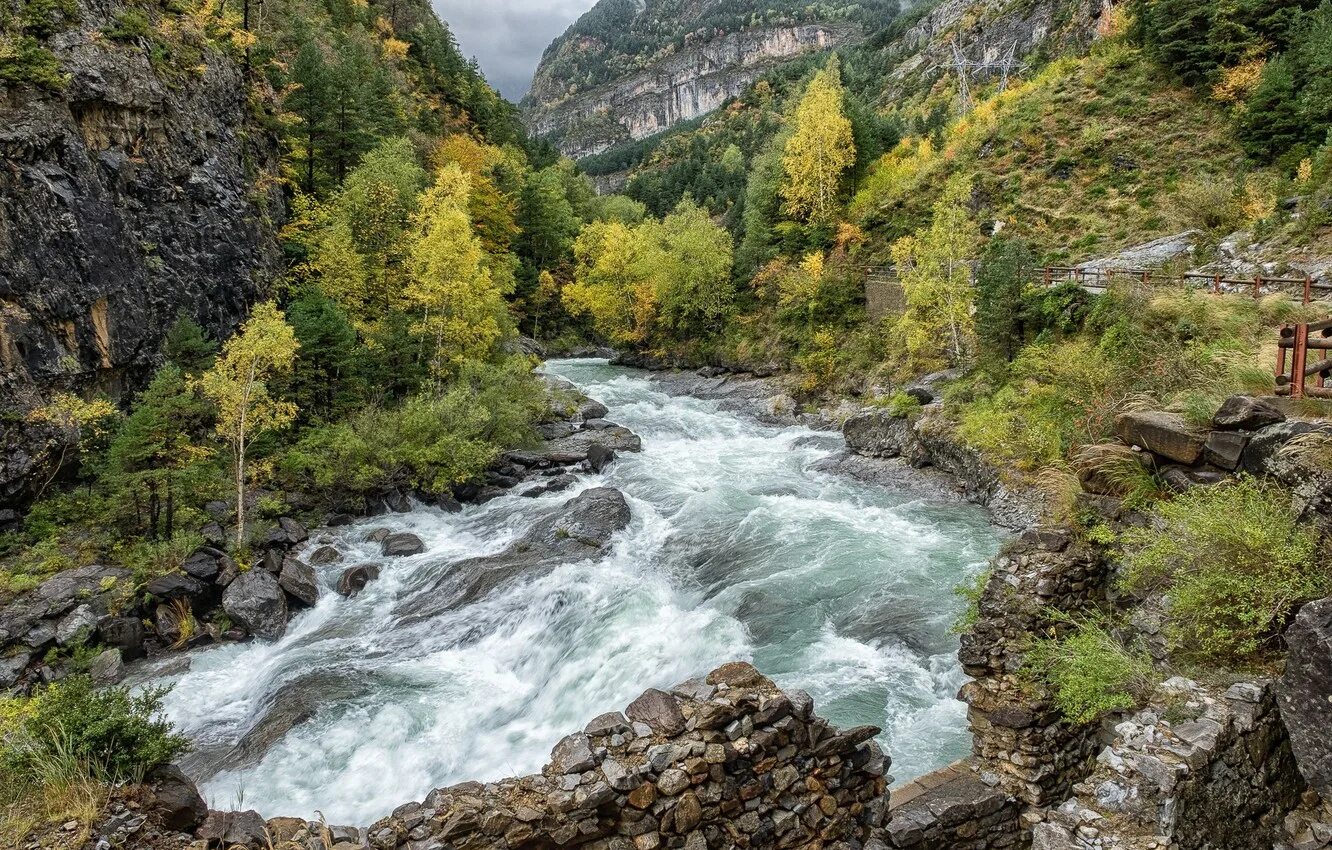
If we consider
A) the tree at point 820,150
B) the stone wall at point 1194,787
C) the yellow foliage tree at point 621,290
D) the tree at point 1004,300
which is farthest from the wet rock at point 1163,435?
the yellow foliage tree at point 621,290

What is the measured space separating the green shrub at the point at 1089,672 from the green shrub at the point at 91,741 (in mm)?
10005

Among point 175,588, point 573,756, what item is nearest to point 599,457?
point 175,588

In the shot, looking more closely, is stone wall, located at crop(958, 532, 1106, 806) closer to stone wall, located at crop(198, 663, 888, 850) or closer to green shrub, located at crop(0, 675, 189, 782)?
stone wall, located at crop(198, 663, 888, 850)

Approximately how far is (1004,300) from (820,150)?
21938mm

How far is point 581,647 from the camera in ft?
43.9

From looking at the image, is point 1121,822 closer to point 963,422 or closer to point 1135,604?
point 1135,604

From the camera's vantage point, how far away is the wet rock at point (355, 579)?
1670 centimetres

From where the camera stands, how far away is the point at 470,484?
2291 cm

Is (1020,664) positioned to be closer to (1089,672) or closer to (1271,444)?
(1089,672)

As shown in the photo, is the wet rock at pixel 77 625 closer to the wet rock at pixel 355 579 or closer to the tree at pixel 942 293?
the wet rock at pixel 355 579

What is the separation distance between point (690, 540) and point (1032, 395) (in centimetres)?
1114

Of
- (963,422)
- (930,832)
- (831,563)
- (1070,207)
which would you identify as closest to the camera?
(930,832)

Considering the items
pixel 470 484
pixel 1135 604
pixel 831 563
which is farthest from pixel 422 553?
pixel 1135 604

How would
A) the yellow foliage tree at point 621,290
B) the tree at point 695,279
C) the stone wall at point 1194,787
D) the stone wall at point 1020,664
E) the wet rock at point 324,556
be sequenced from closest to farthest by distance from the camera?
the stone wall at point 1194,787, the stone wall at point 1020,664, the wet rock at point 324,556, the tree at point 695,279, the yellow foliage tree at point 621,290
